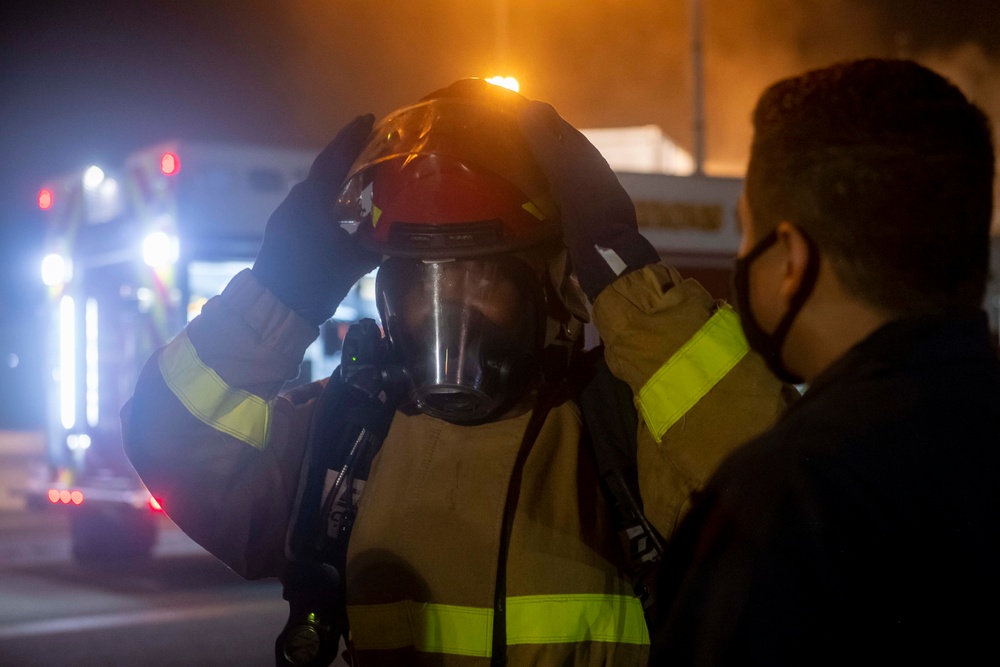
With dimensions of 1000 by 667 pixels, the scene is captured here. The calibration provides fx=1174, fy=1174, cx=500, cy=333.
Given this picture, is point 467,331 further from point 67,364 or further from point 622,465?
point 67,364

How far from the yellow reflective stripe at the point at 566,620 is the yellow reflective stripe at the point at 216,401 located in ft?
1.65

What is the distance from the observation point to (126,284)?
7.81 m

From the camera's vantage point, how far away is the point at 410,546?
6.30 ft

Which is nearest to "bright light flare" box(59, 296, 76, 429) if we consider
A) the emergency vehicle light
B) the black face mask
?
the emergency vehicle light

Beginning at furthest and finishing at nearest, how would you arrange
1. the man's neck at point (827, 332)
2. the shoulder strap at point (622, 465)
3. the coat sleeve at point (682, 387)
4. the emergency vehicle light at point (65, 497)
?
1. the emergency vehicle light at point (65, 497)
2. the shoulder strap at point (622, 465)
3. the coat sleeve at point (682, 387)
4. the man's neck at point (827, 332)

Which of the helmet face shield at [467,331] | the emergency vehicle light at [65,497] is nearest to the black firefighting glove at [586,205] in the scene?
the helmet face shield at [467,331]

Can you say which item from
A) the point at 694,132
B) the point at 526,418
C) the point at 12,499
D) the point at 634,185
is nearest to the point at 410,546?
the point at 526,418

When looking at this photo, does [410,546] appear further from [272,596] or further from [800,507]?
[272,596]

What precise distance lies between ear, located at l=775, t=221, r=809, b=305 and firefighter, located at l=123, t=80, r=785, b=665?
0.54 metres

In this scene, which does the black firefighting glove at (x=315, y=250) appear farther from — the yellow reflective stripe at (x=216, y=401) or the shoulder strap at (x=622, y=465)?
the shoulder strap at (x=622, y=465)

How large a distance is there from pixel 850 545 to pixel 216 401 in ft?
3.94

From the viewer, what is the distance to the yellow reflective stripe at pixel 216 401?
1919mm

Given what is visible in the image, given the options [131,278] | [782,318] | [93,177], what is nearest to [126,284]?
[131,278]

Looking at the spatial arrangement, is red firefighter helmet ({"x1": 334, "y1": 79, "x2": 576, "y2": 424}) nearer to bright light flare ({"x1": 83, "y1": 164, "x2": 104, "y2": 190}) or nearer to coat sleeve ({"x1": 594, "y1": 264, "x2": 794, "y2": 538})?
coat sleeve ({"x1": 594, "y1": 264, "x2": 794, "y2": 538})
